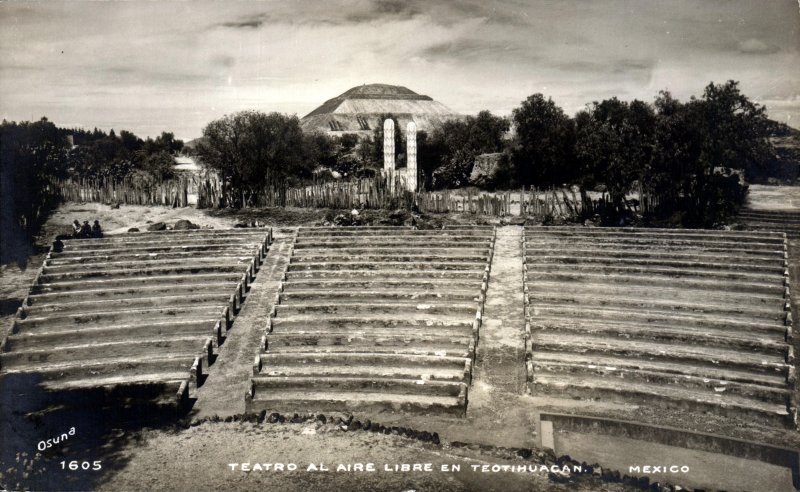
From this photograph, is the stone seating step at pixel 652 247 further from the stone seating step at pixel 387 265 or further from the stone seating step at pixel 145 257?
the stone seating step at pixel 145 257

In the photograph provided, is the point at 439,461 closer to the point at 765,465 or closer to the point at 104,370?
the point at 765,465

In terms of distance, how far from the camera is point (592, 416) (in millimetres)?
12102

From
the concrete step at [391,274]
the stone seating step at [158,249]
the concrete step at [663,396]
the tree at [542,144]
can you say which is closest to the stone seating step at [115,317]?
the concrete step at [391,274]

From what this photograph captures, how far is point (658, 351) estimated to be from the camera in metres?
13.9

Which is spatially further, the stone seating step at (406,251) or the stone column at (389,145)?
the stone column at (389,145)

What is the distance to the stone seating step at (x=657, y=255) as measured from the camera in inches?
708

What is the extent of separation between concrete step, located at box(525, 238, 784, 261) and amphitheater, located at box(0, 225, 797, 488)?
0.25 ft

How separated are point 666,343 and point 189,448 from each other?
12297 millimetres

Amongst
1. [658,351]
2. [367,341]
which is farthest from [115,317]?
[658,351]

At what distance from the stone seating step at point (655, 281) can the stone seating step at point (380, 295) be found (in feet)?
8.61

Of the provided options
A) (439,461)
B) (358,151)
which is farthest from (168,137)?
(439,461)

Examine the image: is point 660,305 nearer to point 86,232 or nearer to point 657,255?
point 657,255

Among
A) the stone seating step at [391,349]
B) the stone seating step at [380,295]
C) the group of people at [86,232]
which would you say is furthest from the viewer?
the group of people at [86,232]

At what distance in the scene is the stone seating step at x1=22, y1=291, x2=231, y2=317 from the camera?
17531 mm
